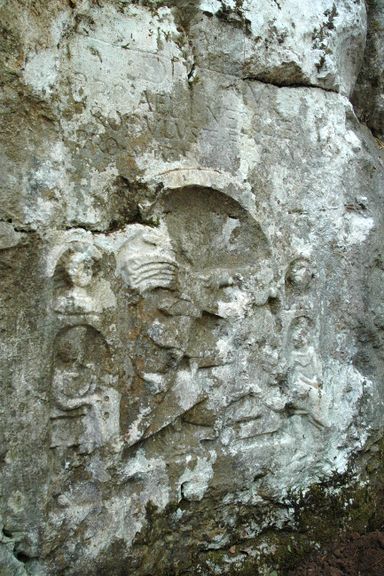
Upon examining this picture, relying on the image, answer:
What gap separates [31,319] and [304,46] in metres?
2.09

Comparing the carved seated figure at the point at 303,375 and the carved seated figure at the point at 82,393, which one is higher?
the carved seated figure at the point at 303,375

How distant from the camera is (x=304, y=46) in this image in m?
3.08

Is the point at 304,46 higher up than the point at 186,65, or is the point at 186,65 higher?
the point at 304,46

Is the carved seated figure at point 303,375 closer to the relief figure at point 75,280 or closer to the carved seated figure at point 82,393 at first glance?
the carved seated figure at point 82,393

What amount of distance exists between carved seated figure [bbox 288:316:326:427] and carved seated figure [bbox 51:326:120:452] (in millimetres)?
1070

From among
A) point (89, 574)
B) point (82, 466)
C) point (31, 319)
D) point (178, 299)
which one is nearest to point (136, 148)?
point (178, 299)

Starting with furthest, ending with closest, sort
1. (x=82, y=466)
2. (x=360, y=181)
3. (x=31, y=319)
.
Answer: (x=360, y=181)
(x=82, y=466)
(x=31, y=319)

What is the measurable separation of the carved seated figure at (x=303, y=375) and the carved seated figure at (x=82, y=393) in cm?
107

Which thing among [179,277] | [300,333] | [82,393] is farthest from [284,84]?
[82,393]

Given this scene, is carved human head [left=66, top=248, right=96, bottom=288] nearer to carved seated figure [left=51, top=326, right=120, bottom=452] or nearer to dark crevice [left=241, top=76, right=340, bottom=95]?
carved seated figure [left=51, top=326, right=120, bottom=452]

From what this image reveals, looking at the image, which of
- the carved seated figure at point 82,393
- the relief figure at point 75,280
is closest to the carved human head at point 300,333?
→ the carved seated figure at point 82,393

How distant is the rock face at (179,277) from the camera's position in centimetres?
227

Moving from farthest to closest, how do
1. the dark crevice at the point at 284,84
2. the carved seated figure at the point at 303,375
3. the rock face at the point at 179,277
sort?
the carved seated figure at the point at 303,375
the dark crevice at the point at 284,84
the rock face at the point at 179,277

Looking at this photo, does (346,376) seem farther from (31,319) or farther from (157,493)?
(31,319)
